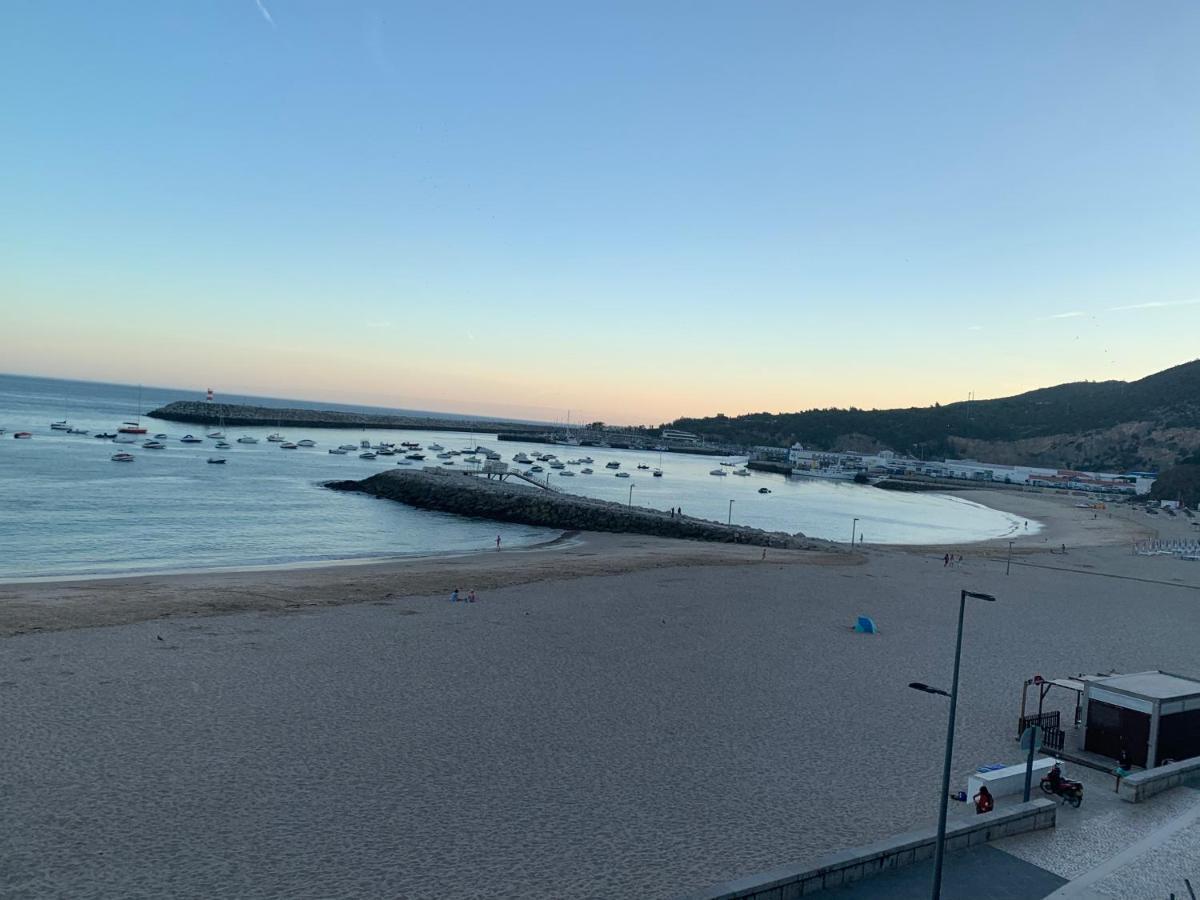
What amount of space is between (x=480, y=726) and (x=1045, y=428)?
542 feet

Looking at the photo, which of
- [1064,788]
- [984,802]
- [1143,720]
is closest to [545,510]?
[1143,720]

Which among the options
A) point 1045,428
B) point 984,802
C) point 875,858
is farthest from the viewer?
point 1045,428

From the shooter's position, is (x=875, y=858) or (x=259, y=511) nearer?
(x=875, y=858)

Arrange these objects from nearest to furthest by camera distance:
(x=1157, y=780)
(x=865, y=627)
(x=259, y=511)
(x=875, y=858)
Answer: (x=875, y=858), (x=1157, y=780), (x=865, y=627), (x=259, y=511)

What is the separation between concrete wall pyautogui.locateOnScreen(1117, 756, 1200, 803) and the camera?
33.3 feet

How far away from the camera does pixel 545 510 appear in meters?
46.0

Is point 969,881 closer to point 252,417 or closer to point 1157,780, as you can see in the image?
point 1157,780

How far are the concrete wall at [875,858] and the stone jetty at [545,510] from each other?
29.7 m

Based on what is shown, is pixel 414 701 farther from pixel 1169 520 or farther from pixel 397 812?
pixel 1169 520

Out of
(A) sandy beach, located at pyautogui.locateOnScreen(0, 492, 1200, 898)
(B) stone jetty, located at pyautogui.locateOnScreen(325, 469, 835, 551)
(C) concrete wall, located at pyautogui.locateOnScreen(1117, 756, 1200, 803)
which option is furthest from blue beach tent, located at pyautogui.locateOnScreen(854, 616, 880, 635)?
(B) stone jetty, located at pyautogui.locateOnScreen(325, 469, 835, 551)

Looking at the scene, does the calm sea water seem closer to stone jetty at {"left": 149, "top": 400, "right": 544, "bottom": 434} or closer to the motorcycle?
the motorcycle

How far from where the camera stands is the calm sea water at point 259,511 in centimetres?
2961

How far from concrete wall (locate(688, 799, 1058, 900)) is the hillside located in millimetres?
128899

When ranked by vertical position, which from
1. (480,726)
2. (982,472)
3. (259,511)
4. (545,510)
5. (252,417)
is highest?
(252,417)
